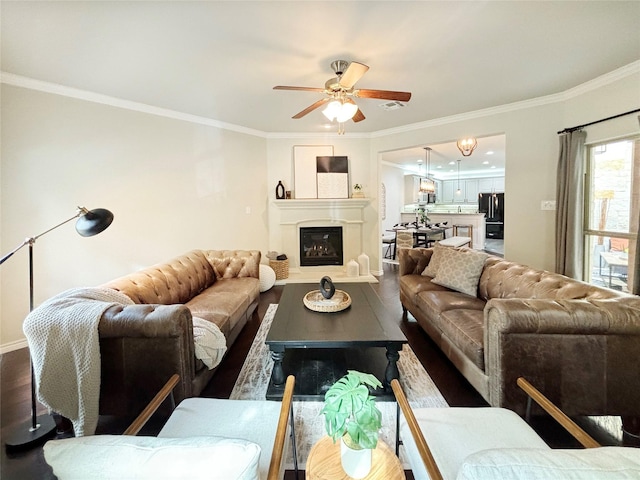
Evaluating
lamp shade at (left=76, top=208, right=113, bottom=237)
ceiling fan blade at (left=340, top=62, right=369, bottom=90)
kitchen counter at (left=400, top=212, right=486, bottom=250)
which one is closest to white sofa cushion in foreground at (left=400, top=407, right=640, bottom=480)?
lamp shade at (left=76, top=208, right=113, bottom=237)

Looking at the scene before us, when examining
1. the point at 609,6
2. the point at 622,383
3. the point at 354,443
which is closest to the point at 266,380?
the point at 354,443

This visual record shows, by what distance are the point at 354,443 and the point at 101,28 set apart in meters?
3.03

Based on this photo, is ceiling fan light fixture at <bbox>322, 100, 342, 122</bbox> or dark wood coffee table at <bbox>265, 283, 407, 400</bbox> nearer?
dark wood coffee table at <bbox>265, 283, 407, 400</bbox>

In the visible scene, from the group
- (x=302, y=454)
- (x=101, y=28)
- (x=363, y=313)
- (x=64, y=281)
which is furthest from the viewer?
(x=64, y=281)

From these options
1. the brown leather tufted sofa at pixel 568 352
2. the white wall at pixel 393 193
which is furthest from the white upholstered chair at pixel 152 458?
the white wall at pixel 393 193

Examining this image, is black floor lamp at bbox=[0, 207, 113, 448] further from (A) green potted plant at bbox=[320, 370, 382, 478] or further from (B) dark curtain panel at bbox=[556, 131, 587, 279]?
(B) dark curtain panel at bbox=[556, 131, 587, 279]

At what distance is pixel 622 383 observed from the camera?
1.59 meters

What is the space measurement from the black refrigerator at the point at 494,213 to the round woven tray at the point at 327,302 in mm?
10000

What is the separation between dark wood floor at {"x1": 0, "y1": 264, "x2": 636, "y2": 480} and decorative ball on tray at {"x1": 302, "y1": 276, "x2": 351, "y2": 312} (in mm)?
788

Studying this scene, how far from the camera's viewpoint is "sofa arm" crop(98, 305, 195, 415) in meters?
1.61

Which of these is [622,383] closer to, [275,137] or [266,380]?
[266,380]

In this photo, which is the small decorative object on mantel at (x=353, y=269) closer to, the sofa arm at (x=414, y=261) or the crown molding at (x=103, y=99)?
the sofa arm at (x=414, y=261)

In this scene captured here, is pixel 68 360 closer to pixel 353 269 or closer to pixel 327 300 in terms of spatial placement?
pixel 327 300

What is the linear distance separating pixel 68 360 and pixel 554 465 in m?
2.07
